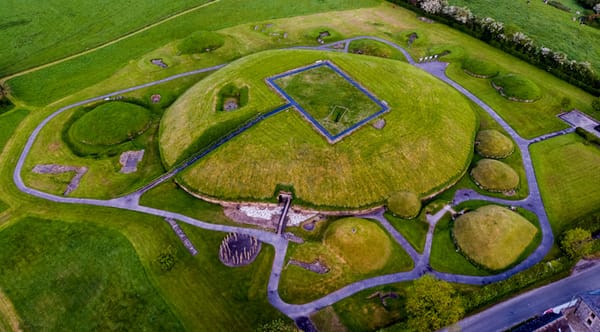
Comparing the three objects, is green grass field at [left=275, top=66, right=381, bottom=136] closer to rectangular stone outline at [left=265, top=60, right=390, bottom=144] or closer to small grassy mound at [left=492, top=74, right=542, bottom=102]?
rectangular stone outline at [left=265, top=60, right=390, bottom=144]

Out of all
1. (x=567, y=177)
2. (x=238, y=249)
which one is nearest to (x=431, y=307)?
(x=238, y=249)

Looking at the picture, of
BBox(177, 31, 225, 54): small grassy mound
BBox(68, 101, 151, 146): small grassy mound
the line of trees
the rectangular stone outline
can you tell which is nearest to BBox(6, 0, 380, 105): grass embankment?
BBox(177, 31, 225, 54): small grassy mound

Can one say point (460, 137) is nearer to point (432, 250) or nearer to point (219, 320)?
point (432, 250)

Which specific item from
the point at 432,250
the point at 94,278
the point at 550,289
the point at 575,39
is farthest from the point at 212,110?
the point at 575,39

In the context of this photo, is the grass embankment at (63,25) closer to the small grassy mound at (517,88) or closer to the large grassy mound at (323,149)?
the large grassy mound at (323,149)

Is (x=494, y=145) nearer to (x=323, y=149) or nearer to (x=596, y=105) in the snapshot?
(x=596, y=105)

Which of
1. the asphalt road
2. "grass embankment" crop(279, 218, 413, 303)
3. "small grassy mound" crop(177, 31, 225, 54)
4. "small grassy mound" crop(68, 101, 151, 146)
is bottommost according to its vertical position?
the asphalt road

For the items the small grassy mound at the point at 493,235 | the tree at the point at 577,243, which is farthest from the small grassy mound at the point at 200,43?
the tree at the point at 577,243
